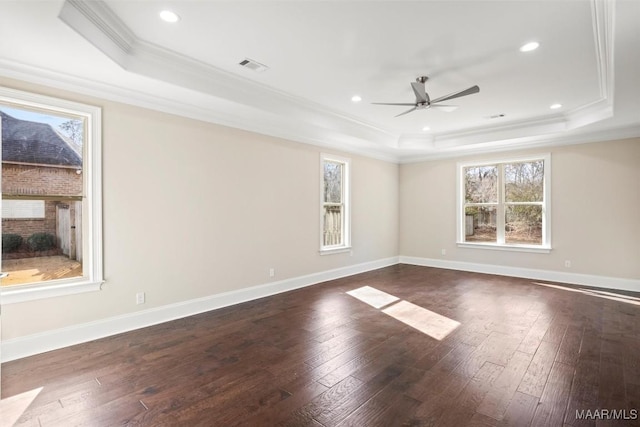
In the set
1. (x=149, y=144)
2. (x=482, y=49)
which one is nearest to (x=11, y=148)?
(x=149, y=144)

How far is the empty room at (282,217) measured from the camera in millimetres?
2344

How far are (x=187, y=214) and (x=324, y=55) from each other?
8.20ft

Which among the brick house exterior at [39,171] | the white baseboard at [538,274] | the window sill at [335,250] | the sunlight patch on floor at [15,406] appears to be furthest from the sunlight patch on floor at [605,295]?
the brick house exterior at [39,171]

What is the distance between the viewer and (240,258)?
4633 millimetres

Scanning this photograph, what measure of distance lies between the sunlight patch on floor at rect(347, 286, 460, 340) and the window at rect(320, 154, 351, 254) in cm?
128

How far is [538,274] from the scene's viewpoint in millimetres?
6082

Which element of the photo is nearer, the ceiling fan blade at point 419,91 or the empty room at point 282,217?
the empty room at point 282,217

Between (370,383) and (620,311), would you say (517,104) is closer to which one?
(620,311)

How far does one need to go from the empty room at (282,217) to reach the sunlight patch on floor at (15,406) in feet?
0.07

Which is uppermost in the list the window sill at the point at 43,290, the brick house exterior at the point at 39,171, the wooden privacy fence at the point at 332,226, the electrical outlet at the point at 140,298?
the brick house exterior at the point at 39,171

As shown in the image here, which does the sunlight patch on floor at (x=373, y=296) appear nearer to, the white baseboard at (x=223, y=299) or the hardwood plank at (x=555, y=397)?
the white baseboard at (x=223, y=299)

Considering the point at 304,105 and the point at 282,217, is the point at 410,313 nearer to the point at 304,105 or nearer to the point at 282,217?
the point at 282,217

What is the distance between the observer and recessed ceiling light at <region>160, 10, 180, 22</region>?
249cm

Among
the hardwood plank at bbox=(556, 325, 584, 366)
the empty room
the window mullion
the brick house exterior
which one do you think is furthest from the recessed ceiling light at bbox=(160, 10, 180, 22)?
the window mullion
